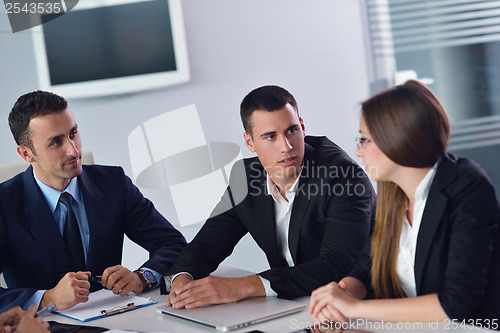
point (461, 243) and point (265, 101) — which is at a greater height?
point (265, 101)

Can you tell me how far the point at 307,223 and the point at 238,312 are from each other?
59 centimetres

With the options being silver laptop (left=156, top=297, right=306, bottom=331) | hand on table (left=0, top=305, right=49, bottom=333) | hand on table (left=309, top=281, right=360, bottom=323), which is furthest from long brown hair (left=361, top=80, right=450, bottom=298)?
hand on table (left=0, top=305, right=49, bottom=333)

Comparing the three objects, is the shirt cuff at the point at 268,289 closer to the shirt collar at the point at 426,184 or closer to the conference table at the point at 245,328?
the conference table at the point at 245,328

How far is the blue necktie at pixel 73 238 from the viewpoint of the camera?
89.1 inches

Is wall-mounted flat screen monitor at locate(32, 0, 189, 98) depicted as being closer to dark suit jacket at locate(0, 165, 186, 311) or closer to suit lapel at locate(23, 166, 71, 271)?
dark suit jacket at locate(0, 165, 186, 311)

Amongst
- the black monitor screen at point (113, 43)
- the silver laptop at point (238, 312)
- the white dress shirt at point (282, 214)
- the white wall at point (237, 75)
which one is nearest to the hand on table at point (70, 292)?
the silver laptop at point (238, 312)

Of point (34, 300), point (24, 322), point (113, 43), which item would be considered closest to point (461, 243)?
point (24, 322)

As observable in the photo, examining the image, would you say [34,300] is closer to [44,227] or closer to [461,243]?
[44,227]

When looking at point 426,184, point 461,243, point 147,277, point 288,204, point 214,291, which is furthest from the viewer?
point 288,204

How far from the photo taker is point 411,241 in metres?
1.73

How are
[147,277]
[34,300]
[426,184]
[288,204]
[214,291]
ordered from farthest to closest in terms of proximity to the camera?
[288,204], [147,277], [34,300], [214,291], [426,184]

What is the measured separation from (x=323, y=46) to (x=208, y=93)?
863 millimetres

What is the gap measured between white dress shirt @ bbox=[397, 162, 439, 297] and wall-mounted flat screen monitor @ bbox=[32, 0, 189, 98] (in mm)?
2418

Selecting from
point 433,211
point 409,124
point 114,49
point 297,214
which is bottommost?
point 297,214
